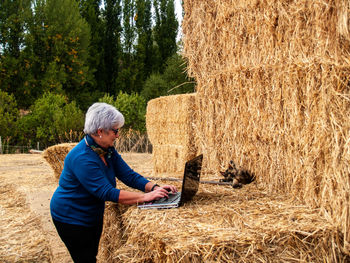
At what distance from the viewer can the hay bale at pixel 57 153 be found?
7301 mm

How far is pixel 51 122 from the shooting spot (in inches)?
702

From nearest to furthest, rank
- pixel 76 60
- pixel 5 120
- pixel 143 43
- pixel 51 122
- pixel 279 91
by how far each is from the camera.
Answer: pixel 279 91, pixel 5 120, pixel 51 122, pixel 76 60, pixel 143 43

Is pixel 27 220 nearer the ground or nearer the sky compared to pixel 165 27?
nearer the ground

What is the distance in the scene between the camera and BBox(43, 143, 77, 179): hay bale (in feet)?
24.0

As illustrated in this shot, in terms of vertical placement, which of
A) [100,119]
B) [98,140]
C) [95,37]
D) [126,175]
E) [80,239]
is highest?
[95,37]

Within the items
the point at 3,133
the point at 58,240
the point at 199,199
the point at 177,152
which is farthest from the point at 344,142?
the point at 3,133

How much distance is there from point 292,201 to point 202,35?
269 cm

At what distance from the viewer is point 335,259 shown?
2.13 metres

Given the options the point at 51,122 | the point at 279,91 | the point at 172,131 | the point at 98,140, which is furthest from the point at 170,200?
the point at 51,122

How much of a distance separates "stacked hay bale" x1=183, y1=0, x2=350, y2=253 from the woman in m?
1.19

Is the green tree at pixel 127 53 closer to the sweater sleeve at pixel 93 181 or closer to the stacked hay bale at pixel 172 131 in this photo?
the stacked hay bale at pixel 172 131

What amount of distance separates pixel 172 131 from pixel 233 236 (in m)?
4.49

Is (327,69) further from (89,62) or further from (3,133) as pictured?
(89,62)

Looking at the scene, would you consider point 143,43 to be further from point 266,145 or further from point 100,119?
point 100,119
